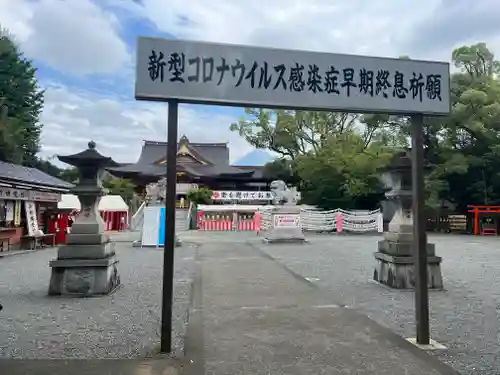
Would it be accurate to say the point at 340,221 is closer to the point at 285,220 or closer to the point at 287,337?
the point at 285,220

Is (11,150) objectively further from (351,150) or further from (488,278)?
(488,278)

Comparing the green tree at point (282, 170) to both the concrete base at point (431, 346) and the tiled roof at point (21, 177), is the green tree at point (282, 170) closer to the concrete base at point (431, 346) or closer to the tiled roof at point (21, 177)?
the tiled roof at point (21, 177)

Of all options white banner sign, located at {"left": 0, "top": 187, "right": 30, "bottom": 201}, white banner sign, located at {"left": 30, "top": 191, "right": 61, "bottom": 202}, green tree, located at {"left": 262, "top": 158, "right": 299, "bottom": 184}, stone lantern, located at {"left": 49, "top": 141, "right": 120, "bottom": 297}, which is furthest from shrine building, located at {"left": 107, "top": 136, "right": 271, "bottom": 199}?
stone lantern, located at {"left": 49, "top": 141, "right": 120, "bottom": 297}

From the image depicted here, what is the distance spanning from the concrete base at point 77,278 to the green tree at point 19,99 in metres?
20.2

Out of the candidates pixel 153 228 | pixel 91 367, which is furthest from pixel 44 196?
pixel 91 367

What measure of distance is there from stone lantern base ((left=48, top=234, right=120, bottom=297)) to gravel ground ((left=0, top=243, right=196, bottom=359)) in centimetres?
23

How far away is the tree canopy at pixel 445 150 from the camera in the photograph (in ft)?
78.5

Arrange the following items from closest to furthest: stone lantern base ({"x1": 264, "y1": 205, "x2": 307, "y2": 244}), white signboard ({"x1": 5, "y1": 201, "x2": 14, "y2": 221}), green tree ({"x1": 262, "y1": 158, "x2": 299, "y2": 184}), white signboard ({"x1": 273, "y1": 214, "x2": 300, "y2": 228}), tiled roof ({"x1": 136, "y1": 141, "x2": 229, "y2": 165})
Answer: white signboard ({"x1": 5, "y1": 201, "x2": 14, "y2": 221}), stone lantern base ({"x1": 264, "y1": 205, "x2": 307, "y2": 244}), white signboard ({"x1": 273, "y1": 214, "x2": 300, "y2": 228}), green tree ({"x1": 262, "y1": 158, "x2": 299, "y2": 184}), tiled roof ({"x1": 136, "y1": 141, "x2": 229, "y2": 165})

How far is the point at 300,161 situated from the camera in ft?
93.1

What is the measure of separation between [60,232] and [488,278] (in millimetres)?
15363

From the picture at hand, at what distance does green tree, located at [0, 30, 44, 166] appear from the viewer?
2537 centimetres

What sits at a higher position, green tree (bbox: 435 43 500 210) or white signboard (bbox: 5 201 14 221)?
green tree (bbox: 435 43 500 210)

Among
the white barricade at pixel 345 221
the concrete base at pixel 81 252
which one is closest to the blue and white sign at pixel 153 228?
the concrete base at pixel 81 252

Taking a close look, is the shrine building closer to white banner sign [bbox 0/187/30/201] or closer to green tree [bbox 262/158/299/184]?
green tree [bbox 262/158/299/184]
